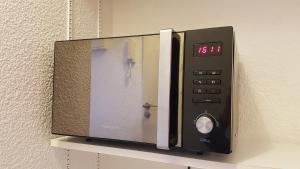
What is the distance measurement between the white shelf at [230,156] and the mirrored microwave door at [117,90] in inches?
1.5

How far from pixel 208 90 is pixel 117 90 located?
25 centimetres

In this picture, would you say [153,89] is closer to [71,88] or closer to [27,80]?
[71,88]

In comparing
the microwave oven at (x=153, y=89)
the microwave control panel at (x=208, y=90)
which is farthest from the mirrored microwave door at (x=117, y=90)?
the microwave control panel at (x=208, y=90)

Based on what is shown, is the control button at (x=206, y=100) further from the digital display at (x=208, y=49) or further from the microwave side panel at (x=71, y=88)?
the microwave side panel at (x=71, y=88)

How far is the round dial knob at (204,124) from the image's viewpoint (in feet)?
1.91

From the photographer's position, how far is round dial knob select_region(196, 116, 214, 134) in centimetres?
58

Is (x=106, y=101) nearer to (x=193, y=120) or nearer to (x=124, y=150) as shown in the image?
(x=124, y=150)

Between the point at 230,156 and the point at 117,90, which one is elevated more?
the point at 117,90

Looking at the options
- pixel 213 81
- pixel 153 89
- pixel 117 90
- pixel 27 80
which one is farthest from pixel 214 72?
pixel 27 80

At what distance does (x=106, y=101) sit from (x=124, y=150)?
0.45ft

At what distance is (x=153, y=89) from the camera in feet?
2.16

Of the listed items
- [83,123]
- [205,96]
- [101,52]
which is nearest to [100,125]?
[83,123]

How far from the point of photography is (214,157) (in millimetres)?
629

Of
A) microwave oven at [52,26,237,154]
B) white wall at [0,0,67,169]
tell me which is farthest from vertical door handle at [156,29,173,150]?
white wall at [0,0,67,169]
